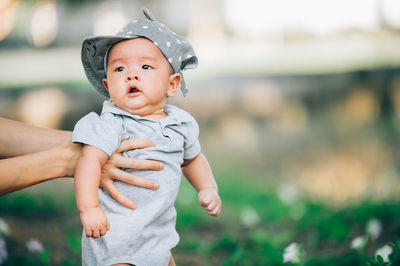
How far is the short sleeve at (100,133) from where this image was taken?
75.8 inches

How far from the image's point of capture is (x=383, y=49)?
568 inches

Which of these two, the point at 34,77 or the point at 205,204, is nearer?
the point at 205,204

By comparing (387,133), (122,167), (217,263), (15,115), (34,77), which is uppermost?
(122,167)

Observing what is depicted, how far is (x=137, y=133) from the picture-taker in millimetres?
2066

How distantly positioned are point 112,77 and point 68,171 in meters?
0.43

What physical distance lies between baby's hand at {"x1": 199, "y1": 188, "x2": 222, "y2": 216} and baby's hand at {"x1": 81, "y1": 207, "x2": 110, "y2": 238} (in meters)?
0.51

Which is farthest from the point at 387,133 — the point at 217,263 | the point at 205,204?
the point at 205,204

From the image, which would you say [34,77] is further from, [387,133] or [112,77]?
[112,77]

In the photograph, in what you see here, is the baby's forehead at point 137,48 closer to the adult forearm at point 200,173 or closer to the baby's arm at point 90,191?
the baby's arm at point 90,191

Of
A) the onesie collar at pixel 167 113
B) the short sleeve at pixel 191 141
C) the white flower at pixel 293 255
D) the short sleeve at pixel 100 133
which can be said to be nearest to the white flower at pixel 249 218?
the white flower at pixel 293 255

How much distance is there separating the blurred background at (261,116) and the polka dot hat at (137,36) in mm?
1050

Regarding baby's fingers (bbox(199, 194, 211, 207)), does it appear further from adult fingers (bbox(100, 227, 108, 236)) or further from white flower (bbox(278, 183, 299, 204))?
white flower (bbox(278, 183, 299, 204))

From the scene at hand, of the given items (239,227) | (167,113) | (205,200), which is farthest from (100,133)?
(239,227)

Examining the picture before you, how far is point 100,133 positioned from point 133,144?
0.14 metres
